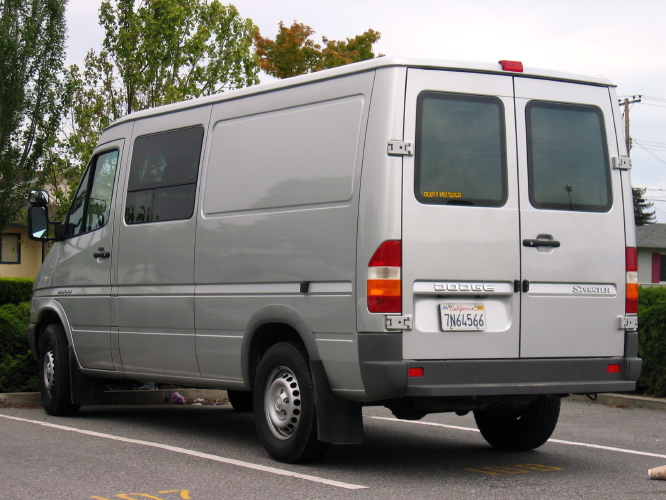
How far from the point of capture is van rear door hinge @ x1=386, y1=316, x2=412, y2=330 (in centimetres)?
698

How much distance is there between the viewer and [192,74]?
73.2 ft

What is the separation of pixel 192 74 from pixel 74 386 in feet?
41.3

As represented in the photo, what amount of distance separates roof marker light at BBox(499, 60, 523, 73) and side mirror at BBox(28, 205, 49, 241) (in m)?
5.33

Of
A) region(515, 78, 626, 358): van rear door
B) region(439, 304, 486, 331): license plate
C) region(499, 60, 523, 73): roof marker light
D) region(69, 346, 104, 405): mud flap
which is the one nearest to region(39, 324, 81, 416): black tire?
region(69, 346, 104, 405): mud flap

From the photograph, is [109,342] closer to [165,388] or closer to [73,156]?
[165,388]

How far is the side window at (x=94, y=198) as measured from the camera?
34.1 feet

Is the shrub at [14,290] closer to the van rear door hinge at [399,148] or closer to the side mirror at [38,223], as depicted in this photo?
the side mirror at [38,223]

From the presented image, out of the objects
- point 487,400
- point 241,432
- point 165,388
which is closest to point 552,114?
point 487,400

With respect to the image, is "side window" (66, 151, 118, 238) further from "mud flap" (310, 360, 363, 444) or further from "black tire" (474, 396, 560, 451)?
"black tire" (474, 396, 560, 451)

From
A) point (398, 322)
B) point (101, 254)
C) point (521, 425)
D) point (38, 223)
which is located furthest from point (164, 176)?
point (521, 425)

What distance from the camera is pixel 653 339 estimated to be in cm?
1291

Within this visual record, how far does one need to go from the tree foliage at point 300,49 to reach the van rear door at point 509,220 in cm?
2636

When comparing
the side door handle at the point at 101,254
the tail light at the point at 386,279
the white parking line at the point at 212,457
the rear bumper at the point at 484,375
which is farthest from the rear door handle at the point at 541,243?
the side door handle at the point at 101,254

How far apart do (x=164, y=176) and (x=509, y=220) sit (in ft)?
11.3
